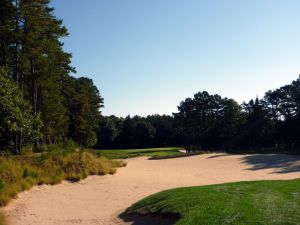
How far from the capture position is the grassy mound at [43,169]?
17562 mm

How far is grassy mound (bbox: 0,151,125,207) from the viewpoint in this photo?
691 inches

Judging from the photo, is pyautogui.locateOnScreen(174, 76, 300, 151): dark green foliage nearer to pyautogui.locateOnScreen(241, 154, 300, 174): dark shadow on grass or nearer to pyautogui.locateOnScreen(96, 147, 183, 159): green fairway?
pyautogui.locateOnScreen(96, 147, 183, 159): green fairway

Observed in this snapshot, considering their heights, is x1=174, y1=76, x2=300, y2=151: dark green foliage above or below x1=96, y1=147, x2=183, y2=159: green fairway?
above

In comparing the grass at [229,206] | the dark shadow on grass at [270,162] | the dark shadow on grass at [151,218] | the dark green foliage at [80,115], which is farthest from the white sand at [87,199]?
the dark green foliage at [80,115]

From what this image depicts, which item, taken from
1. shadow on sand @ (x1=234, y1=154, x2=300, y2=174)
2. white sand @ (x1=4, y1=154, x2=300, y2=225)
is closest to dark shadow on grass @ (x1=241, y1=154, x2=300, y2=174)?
shadow on sand @ (x1=234, y1=154, x2=300, y2=174)

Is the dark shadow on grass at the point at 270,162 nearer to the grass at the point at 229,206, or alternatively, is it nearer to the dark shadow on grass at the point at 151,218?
the grass at the point at 229,206

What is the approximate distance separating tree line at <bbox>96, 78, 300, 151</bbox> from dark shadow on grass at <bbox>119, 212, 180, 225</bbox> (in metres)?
52.2

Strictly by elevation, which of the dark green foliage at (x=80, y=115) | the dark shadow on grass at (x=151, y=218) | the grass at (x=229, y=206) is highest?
the dark green foliage at (x=80, y=115)

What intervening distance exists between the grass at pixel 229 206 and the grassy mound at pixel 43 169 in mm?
5859

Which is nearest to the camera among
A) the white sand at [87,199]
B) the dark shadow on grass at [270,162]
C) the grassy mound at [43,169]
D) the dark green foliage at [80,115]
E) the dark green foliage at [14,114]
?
the white sand at [87,199]

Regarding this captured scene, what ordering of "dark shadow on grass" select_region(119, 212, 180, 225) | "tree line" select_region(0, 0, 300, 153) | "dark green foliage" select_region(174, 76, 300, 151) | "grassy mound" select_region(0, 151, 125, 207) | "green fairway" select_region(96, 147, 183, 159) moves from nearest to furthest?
1. "dark shadow on grass" select_region(119, 212, 180, 225)
2. "grassy mound" select_region(0, 151, 125, 207)
3. "tree line" select_region(0, 0, 300, 153)
4. "green fairway" select_region(96, 147, 183, 159)
5. "dark green foliage" select_region(174, 76, 300, 151)

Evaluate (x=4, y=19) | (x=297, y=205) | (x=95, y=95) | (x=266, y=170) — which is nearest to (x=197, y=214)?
(x=297, y=205)

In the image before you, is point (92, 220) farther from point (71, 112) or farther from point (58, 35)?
point (71, 112)

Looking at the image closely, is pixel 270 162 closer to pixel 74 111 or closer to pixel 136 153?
pixel 136 153
